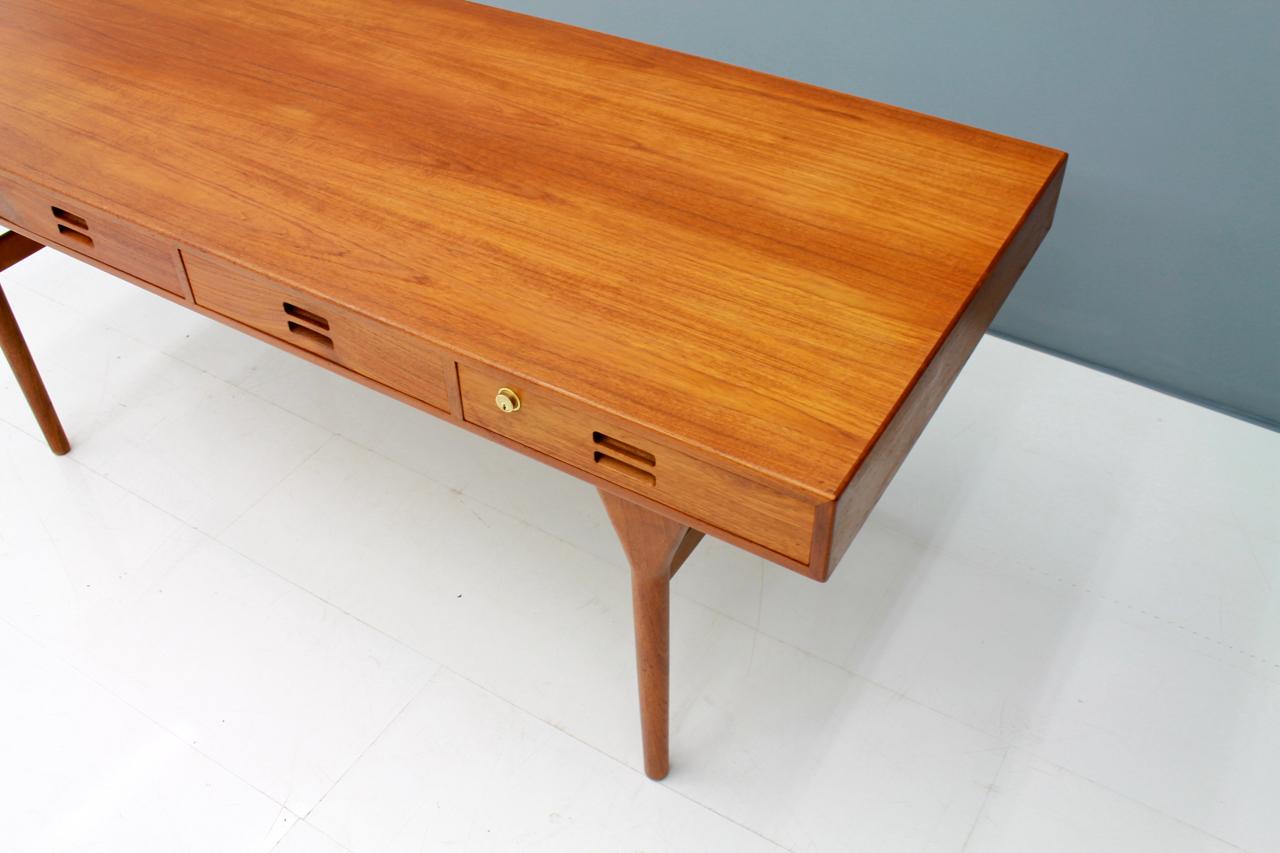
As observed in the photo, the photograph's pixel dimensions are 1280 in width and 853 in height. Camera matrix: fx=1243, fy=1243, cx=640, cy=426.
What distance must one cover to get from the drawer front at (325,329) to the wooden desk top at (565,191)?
0.08 feet

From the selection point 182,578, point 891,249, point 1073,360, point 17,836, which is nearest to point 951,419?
point 1073,360

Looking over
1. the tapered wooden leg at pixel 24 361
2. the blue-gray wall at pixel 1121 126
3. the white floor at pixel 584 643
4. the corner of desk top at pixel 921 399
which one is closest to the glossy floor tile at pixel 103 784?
the white floor at pixel 584 643

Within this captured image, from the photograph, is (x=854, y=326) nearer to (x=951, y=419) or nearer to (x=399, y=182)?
(x=399, y=182)

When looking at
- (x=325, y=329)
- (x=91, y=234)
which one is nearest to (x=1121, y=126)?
(x=325, y=329)

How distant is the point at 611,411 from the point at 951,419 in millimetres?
1210

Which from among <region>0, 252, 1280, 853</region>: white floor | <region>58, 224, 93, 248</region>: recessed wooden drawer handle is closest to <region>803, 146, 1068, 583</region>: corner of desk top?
<region>0, 252, 1280, 853</region>: white floor

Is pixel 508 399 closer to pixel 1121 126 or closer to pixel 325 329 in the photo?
pixel 325 329

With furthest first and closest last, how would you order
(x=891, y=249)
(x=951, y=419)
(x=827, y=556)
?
1. (x=951, y=419)
2. (x=891, y=249)
3. (x=827, y=556)

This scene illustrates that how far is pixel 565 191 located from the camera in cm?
162

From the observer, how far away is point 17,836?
5.72 feet

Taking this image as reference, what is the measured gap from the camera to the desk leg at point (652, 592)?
1432 mm

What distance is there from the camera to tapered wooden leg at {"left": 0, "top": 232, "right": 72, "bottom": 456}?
2084mm

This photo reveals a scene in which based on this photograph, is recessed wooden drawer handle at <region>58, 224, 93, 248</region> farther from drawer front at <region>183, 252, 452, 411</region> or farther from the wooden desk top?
drawer front at <region>183, 252, 452, 411</region>

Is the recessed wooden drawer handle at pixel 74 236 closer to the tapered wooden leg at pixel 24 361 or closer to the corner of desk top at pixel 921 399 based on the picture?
the tapered wooden leg at pixel 24 361
